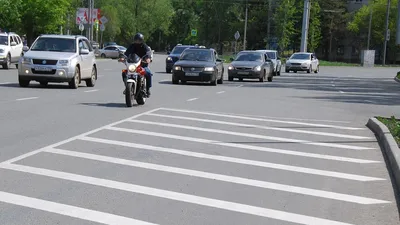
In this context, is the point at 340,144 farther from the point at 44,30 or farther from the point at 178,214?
the point at 44,30

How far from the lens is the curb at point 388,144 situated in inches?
365

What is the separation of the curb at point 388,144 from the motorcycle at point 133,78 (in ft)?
17.4

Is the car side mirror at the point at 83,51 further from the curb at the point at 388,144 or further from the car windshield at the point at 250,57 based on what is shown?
the car windshield at the point at 250,57

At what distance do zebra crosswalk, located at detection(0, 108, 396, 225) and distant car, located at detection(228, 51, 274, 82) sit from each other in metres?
22.6

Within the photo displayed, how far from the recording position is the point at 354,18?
104188 mm

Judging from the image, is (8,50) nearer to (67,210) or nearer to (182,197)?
(182,197)

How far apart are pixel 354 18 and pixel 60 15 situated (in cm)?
5509

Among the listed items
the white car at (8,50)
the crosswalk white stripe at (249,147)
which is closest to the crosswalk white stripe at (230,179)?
the crosswalk white stripe at (249,147)

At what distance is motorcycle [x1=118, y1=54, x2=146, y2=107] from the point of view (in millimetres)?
17156

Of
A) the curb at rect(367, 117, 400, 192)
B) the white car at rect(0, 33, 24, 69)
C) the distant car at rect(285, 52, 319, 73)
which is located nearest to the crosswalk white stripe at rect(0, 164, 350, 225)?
the curb at rect(367, 117, 400, 192)

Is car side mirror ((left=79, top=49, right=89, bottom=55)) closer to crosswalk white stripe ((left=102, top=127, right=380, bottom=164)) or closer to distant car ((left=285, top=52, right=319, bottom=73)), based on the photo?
crosswalk white stripe ((left=102, top=127, right=380, bottom=164))

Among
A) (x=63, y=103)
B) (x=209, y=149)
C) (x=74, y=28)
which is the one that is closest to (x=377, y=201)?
(x=209, y=149)

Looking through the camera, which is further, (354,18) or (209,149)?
(354,18)

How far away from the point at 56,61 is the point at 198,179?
15.8 metres
